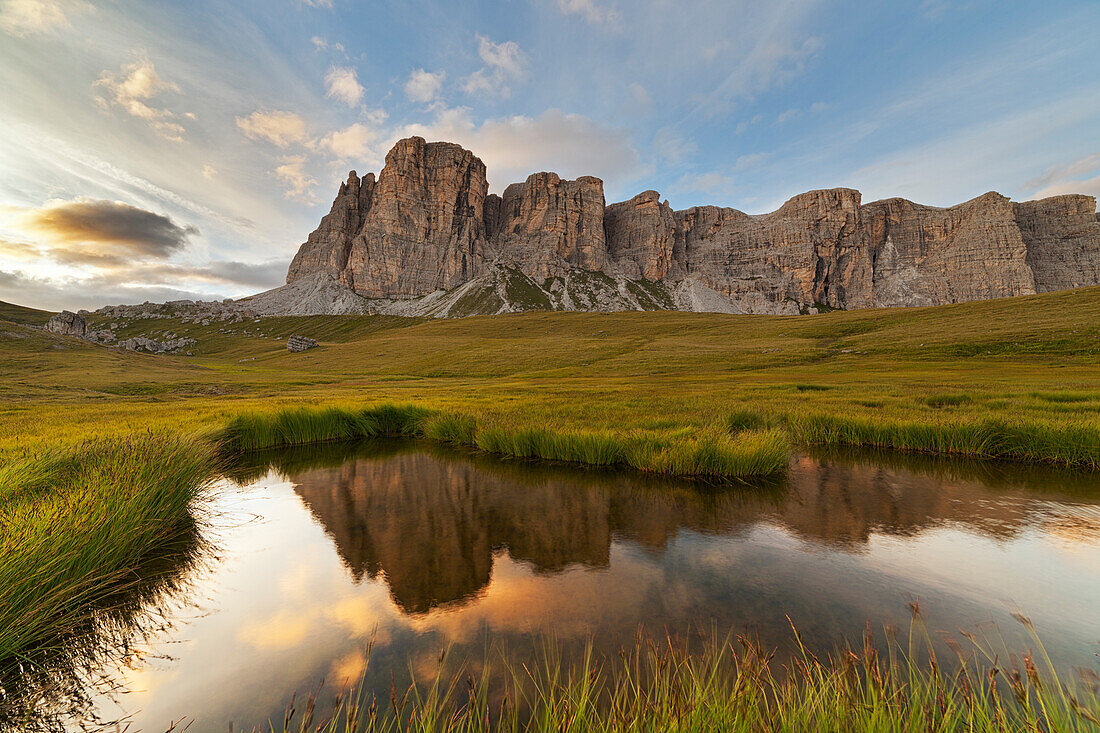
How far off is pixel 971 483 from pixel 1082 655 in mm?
7461

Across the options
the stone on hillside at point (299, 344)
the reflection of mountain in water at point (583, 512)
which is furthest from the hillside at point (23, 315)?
the reflection of mountain in water at point (583, 512)

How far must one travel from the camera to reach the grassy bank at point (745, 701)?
2.43 metres

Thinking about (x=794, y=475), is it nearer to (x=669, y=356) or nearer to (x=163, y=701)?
(x=163, y=701)

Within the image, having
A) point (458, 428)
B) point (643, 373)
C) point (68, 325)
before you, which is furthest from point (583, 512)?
point (68, 325)

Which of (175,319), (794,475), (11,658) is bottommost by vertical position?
(794,475)

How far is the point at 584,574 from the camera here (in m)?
6.19

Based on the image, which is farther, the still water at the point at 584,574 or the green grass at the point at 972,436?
the green grass at the point at 972,436

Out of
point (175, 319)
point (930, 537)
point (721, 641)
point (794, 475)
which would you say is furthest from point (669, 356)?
point (175, 319)

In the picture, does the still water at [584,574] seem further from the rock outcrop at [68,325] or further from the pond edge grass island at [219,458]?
the rock outcrop at [68,325]

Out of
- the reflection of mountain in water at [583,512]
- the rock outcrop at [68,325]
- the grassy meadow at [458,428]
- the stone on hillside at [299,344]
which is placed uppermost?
the rock outcrop at [68,325]

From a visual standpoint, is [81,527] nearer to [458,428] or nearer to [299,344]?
[458,428]

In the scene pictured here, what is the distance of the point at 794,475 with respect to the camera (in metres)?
11.1

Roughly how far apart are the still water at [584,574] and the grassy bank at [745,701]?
435mm

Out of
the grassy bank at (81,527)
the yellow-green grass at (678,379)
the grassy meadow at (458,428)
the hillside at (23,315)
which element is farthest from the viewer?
the hillside at (23,315)
